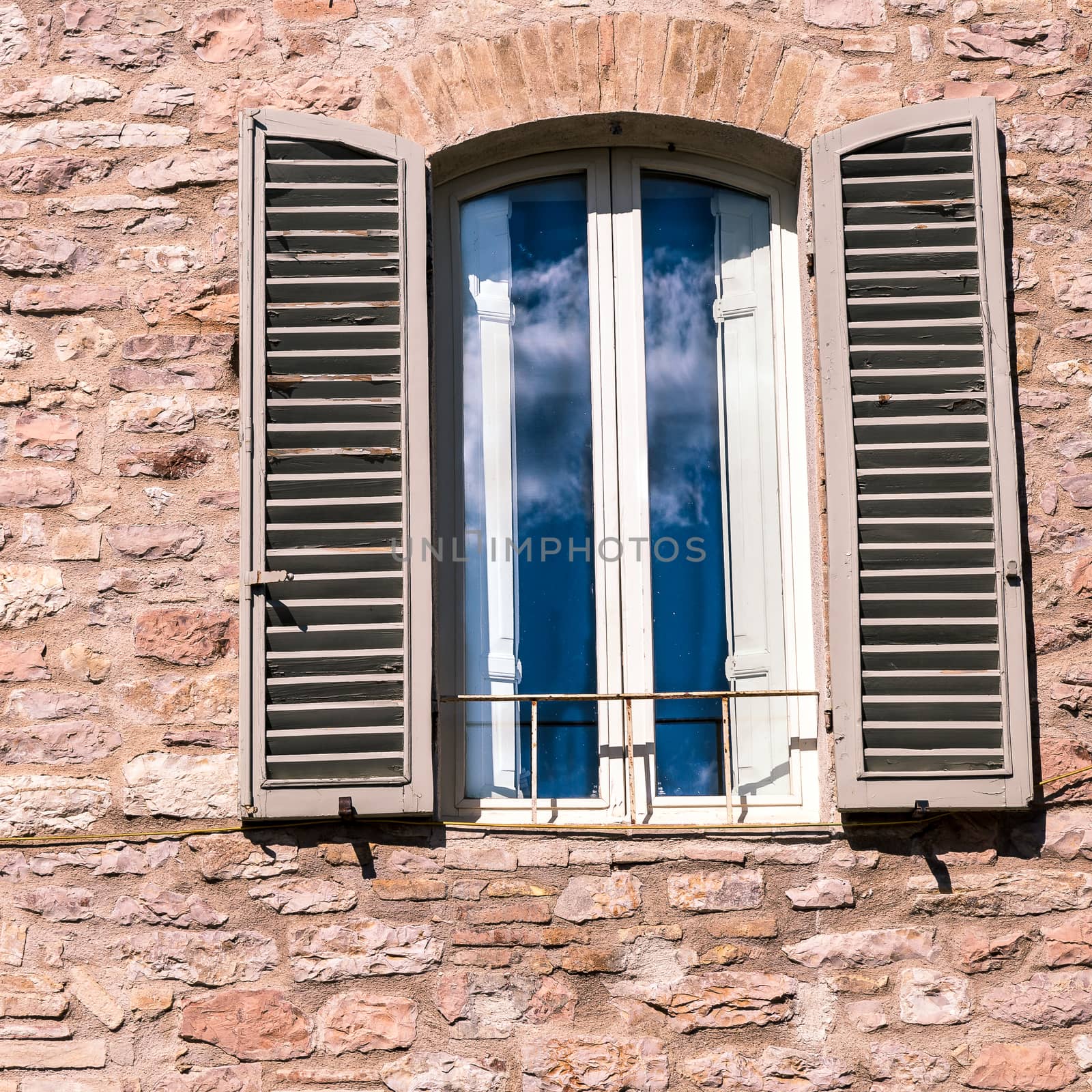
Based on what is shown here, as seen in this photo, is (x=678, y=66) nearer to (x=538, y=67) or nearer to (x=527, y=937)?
(x=538, y=67)

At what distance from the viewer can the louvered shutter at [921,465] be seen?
11.5 feet

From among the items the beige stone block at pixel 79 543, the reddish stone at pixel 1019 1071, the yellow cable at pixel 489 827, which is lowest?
the reddish stone at pixel 1019 1071

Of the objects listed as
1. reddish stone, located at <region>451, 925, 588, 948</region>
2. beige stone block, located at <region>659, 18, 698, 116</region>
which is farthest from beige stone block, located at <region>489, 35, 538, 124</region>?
reddish stone, located at <region>451, 925, 588, 948</region>

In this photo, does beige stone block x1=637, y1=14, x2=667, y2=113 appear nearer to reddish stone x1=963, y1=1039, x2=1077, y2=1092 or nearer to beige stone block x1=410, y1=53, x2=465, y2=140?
beige stone block x1=410, y1=53, x2=465, y2=140

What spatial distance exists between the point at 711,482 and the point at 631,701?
2.15 ft

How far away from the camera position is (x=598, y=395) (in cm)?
392

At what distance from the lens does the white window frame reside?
3.74 meters

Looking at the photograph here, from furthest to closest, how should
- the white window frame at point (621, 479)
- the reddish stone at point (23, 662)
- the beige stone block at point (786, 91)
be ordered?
1. the beige stone block at point (786, 91)
2. the white window frame at point (621, 479)
3. the reddish stone at point (23, 662)

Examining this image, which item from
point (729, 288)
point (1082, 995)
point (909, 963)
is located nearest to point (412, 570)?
point (729, 288)

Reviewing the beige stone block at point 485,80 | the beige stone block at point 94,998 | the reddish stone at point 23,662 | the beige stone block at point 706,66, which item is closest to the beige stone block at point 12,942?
the beige stone block at point 94,998

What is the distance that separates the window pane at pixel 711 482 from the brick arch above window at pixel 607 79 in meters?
0.27

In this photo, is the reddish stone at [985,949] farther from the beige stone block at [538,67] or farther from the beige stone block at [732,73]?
the beige stone block at [538,67]

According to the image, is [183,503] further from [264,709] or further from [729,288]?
[729,288]

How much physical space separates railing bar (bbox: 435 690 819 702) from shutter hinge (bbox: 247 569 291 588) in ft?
1.69
